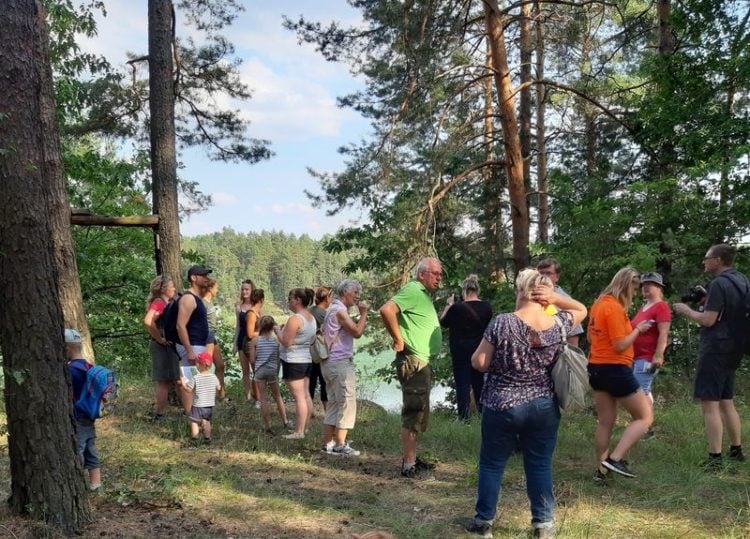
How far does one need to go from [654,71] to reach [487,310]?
17.3 ft

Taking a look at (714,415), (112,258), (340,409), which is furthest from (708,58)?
(112,258)

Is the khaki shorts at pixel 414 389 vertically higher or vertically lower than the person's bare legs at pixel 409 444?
higher

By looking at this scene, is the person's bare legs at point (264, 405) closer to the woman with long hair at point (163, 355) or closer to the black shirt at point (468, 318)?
the woman with long hair at point (163, 355)

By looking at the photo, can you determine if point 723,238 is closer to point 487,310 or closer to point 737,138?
point 737,138

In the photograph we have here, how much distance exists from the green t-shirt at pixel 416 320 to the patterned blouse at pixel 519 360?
142cm

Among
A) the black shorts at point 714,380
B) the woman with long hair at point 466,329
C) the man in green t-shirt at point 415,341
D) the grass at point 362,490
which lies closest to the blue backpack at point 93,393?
the grass at point 362,490

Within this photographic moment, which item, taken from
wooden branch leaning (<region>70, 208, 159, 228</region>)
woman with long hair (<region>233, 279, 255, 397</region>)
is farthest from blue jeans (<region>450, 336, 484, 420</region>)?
wooden branch leaning (<region>70, 208, 159, 228</region>)

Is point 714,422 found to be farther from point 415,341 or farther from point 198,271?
point 198,271

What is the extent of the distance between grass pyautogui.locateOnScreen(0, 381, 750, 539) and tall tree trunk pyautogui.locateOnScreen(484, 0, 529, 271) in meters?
4.49

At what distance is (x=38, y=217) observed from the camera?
3680mm

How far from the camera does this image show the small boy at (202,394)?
593 cm

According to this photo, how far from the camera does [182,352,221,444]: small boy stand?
593cm

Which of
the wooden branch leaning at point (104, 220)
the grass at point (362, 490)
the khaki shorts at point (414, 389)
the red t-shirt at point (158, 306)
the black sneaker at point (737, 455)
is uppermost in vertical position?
the wooden branch leaning at point (104, 220)

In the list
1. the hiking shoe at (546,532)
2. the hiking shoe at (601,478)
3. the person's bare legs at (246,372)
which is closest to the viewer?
the hiking shoe at (546,532)
